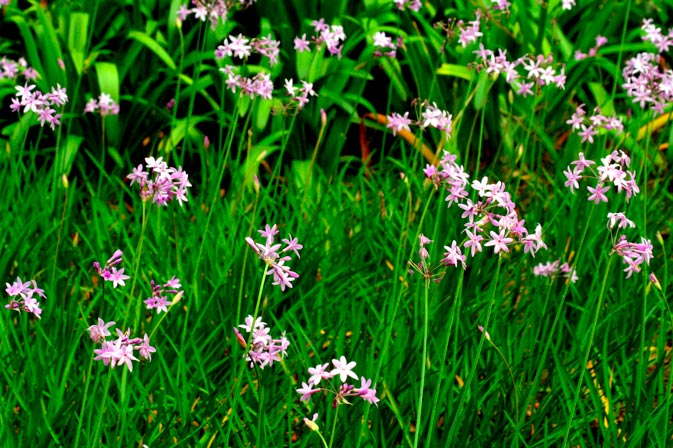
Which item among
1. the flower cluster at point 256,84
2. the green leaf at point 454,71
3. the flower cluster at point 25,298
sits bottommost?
the green leaf at point 454,71

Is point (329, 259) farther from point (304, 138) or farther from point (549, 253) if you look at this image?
point (304, 138)

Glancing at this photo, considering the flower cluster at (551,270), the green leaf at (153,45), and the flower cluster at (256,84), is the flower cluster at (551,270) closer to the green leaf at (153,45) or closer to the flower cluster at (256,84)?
the flower cluster at (256,84)

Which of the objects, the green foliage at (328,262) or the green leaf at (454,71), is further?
the green leaf at (454,71)

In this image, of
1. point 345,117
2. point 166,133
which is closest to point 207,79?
point 166,133

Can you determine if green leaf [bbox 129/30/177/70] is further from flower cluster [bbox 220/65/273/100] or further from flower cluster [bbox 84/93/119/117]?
flower cluster [bbox 220/65/273/100]

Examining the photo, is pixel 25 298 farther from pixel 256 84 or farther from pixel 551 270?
pixel 551 270

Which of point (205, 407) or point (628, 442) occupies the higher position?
point (628, 442)

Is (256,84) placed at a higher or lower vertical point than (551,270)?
higher

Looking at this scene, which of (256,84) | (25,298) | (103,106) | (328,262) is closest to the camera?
(25,298)

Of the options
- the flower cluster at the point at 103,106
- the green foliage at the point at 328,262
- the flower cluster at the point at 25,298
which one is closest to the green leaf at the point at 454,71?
the green foliage at the point at 328,262

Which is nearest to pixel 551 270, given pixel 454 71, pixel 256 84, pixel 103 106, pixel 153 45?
pixel 256 84

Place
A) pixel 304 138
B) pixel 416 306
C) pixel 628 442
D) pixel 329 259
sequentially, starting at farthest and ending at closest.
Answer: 1. pixel 304 138
2. pixel 329 259
3. pixel 416 306
4. pixel 628 442
